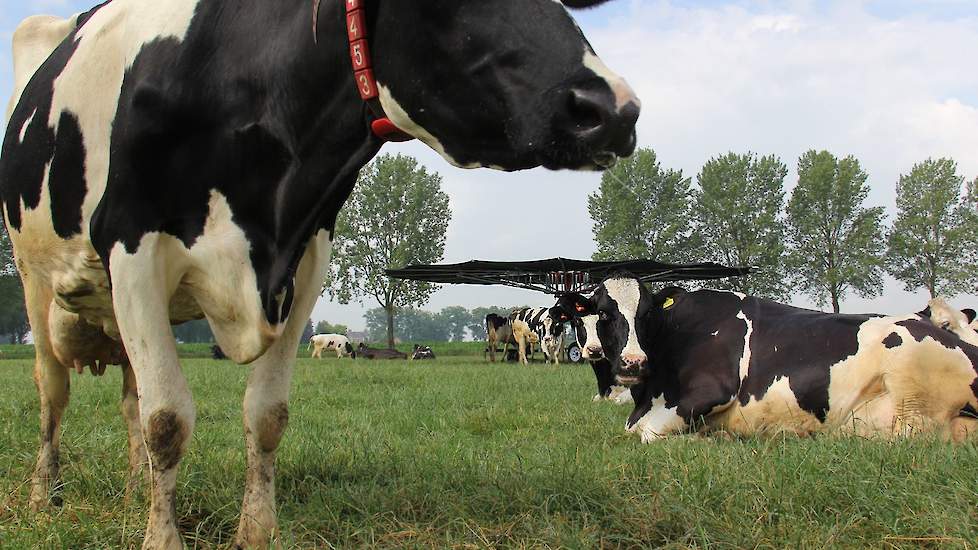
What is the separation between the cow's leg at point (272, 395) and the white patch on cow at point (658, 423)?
341cm

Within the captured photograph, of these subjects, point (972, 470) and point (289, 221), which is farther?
point (972, 470)

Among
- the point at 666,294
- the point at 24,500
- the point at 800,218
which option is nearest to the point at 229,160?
the point at 24,500

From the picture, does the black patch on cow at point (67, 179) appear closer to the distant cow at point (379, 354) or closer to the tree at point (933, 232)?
the distant cow at point (379, 354)

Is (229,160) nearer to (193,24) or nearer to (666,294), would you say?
(193,24)

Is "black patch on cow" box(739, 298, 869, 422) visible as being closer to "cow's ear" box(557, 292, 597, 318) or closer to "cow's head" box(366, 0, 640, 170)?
"cow's ear" box(557, 292, 597, 318)

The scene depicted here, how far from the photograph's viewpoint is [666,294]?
21.8 ft

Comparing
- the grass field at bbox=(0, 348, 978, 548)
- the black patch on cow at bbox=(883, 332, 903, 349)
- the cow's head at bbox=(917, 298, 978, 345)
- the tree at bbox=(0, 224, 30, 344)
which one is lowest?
the grass field at bbox=(0, 348, 978, 548)

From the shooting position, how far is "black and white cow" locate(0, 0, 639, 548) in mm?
1920

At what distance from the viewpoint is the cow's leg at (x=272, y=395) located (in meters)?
2.77

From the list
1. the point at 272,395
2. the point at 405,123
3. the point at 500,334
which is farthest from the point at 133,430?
the point at 500,334

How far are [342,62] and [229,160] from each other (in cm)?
50

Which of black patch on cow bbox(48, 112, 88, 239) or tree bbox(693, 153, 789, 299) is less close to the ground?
tree bbox(693, 153, 789, 299)

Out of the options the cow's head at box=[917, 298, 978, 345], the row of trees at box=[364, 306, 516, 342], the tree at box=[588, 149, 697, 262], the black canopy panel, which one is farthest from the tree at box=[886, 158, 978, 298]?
the row of trees at box=[364, 306, 516, 342]

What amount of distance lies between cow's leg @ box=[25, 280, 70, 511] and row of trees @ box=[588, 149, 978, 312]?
35.2 meters
